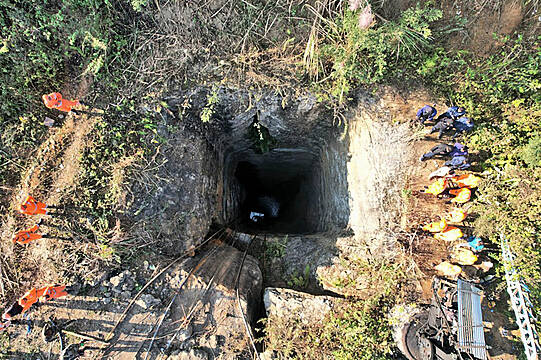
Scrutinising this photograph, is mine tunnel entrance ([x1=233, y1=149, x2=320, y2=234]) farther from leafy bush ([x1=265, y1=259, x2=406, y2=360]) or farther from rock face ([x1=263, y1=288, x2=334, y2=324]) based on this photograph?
leafy bush ([x1=265, y1=259, x2=406, y2=360])

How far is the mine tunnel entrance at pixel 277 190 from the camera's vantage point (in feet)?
28.1

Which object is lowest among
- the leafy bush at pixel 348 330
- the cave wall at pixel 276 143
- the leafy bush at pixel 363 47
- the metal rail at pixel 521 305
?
the leafy bush at pixel 348 330

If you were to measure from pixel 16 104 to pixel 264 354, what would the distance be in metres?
6.08

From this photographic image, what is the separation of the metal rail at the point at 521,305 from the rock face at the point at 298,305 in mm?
2775

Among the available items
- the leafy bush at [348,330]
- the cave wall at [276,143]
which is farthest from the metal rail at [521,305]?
the cave wall at [276,143]

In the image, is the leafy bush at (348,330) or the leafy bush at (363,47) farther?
the leafy bush at (363,47)

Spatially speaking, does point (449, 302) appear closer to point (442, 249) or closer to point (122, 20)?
point (442, 249)

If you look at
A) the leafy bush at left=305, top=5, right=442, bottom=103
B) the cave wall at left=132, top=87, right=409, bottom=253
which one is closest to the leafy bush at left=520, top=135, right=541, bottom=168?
the cave wall at left=132, top=87, right=409, bottom=253

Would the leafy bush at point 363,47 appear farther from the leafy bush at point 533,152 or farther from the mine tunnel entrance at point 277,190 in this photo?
the mine tunnel entrance at point 277,190

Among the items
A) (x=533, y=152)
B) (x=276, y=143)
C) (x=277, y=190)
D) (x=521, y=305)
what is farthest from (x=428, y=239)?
(x=277, y=190)

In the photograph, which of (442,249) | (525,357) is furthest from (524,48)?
(525,357)

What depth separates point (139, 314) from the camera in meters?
4.52

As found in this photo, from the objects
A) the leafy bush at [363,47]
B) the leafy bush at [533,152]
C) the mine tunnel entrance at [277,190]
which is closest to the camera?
the leafy bush at [533,152]

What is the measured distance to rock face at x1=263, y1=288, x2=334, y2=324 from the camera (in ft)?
15.7
